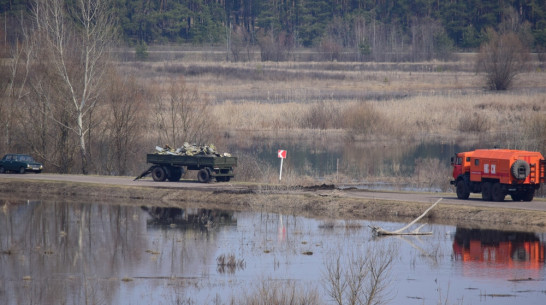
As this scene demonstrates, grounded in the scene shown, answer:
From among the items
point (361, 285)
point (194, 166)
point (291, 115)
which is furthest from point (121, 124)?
point (361, 285)

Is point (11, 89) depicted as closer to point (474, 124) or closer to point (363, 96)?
point (474, 124)

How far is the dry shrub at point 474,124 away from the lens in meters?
71.3

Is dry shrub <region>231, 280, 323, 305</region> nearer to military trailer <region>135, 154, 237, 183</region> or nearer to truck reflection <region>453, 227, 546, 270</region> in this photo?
truck reflection <region>453, 227, 546, 270</region>

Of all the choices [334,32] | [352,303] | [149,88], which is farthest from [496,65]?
[352,303]

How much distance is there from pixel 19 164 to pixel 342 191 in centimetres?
2098

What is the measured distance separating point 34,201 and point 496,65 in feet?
208

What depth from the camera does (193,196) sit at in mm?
40000

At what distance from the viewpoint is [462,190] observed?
36.3 metres

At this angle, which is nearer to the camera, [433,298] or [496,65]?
[433,298]

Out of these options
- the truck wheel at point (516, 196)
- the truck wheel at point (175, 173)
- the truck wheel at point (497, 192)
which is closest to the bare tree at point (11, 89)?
the truck wheel at point (175, 173)

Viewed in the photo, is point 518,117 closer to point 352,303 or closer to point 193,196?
point 193,196

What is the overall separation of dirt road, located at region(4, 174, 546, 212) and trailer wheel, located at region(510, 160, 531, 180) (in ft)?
3.95

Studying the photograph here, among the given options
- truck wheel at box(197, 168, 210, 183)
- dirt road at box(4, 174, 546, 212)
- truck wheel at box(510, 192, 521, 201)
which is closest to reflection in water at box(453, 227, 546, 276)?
dirt road at box(4, 174, 546, 212)

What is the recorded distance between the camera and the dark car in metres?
50.0
